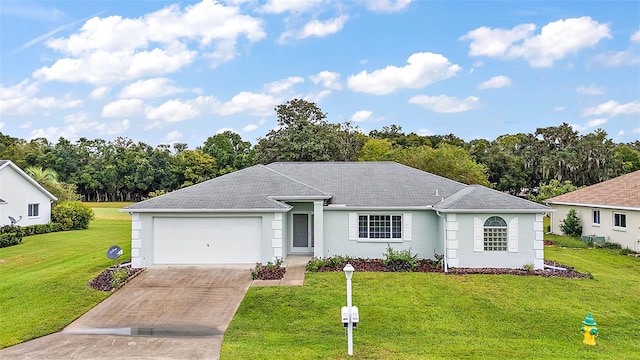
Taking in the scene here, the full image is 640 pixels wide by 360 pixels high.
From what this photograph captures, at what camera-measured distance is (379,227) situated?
16578 millimetres

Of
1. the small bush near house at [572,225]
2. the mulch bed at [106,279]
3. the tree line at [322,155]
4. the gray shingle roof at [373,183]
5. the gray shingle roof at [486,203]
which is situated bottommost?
the mulch bed at [106,279]

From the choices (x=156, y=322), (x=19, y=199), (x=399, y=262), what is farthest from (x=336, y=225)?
(x=19, y=199)

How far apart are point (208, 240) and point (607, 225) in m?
21.1

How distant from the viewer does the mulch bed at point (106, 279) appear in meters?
12.9

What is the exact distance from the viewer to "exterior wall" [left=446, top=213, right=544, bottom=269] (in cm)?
1484

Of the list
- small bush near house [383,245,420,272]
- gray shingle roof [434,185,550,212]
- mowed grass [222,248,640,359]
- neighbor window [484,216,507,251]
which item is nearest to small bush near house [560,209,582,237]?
mowed grass [222,248,640,359]

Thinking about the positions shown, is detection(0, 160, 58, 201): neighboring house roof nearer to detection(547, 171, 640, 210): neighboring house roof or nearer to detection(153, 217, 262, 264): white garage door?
detection(153, 217, 262, 264): white garage door

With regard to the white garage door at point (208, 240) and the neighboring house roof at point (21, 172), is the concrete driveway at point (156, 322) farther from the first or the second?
the neighboring house roof at point (21, 172)

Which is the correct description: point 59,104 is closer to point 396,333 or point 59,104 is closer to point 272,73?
point 272,73

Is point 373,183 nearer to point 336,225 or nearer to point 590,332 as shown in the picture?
point 336,225

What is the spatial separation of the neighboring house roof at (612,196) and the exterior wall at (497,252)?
9543mm

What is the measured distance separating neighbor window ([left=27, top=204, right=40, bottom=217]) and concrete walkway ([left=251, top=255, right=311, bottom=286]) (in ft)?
73.5

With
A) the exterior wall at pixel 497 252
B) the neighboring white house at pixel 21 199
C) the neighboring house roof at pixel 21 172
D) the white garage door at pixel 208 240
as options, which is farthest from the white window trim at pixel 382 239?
the neighboring house roof at pixel 21 172

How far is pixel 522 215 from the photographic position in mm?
14852
